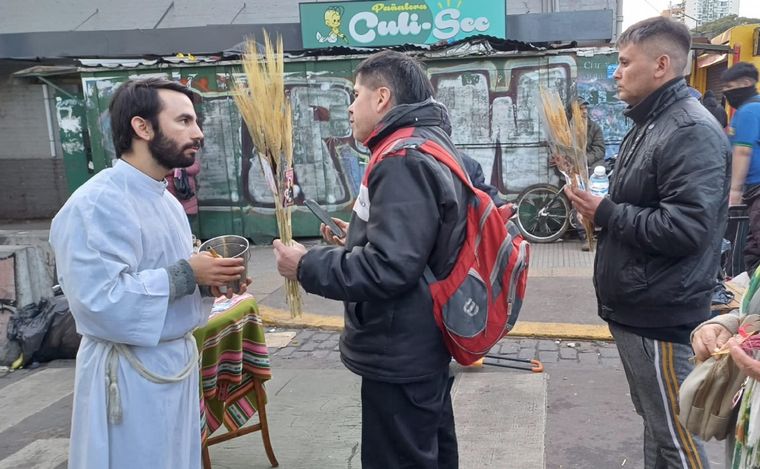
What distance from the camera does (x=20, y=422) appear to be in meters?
4.34

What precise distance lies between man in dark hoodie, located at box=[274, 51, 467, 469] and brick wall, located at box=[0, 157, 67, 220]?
12.1 m

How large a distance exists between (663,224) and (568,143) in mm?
1040

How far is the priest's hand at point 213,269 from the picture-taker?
2248 mm

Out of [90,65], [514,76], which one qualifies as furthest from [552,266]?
[90,65]

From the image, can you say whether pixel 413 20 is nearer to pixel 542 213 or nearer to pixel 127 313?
pixel 542 213

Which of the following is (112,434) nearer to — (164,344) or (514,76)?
(164,344)

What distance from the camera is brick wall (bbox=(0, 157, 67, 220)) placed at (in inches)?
506

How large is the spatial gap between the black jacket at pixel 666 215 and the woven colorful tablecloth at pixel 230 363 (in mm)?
1756

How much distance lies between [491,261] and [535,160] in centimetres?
671

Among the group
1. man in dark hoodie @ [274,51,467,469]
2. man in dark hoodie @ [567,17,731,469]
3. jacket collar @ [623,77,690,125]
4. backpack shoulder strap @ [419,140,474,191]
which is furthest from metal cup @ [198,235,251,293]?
jacket collar @ [623,77,690,125]

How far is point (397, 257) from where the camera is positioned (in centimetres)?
207

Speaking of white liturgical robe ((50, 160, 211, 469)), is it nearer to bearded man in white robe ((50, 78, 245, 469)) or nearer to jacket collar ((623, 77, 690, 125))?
bearded man in white robe ((50, 78, 245, 469))

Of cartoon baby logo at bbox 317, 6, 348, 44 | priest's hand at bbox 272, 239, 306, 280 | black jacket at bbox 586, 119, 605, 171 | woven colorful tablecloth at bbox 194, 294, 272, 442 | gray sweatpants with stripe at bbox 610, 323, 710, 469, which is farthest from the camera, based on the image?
cartoon baby logo at bbox 317, 6, 348, 44

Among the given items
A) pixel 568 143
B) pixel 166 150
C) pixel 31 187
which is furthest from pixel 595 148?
pixel 31 187
